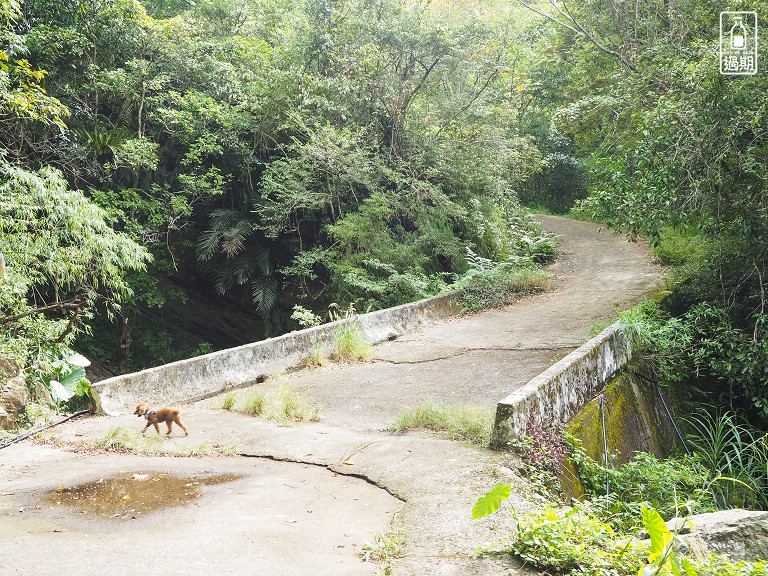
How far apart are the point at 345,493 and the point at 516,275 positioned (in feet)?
34.4

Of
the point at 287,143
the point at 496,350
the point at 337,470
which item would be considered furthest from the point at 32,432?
the point at 287,143

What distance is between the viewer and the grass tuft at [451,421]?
562cm

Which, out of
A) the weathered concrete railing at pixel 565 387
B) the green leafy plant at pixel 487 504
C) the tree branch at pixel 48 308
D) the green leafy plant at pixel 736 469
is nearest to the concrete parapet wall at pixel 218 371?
the tree branch at pixel 48 308

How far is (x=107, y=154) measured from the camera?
14.0 m

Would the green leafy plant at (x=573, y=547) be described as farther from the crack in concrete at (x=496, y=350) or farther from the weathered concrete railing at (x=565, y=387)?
the crack in concrete at (x=496, y=350)

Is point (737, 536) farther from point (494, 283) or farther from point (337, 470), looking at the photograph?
point (494, 283)

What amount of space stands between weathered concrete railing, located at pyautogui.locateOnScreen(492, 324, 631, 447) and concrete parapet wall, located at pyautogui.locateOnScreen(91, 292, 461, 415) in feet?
13.5

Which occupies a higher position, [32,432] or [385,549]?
[385,549]

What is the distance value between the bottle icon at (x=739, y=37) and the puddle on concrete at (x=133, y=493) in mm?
7809

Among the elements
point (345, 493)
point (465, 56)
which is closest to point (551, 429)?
point (345, 493)

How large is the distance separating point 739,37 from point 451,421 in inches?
249

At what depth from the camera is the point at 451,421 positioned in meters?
5.91

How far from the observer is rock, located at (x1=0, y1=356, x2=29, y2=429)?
269 inches

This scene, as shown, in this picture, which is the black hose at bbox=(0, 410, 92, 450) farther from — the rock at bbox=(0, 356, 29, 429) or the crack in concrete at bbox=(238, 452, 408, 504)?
the crack in concrete at bbox=(238, 452, 408, 504)
